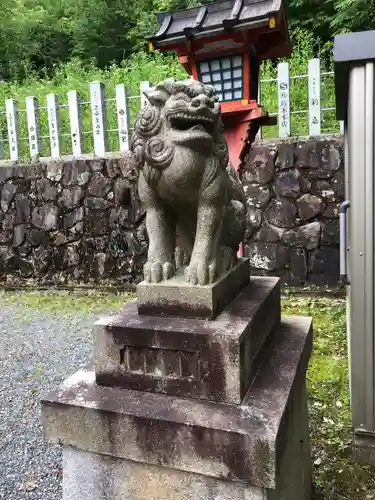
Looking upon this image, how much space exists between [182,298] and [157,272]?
0.14 meters

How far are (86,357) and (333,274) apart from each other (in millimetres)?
2955

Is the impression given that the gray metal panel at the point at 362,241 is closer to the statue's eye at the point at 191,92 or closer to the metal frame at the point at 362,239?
the metal frame at the point at 362,239

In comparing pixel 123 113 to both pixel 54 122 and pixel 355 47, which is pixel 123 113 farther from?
pixel 355 47

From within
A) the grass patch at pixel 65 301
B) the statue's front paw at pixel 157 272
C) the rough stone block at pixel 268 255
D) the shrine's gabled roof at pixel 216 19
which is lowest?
the grass patch at pixel 65 301

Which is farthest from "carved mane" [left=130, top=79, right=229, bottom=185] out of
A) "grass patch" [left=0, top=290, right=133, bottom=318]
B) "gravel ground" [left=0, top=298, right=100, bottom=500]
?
"grass patch" [left=0, top=290, right=133, bottom=318]

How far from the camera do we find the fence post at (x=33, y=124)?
6.16m

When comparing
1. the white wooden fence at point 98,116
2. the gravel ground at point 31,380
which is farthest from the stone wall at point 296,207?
the gravel ground at point 31,380

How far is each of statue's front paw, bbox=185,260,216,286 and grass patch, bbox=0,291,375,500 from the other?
1.41m

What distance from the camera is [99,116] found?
5832 millimetres

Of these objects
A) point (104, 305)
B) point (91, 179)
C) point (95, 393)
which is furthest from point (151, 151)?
point (91, 179)

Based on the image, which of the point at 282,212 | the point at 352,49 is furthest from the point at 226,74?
the point at 282,212

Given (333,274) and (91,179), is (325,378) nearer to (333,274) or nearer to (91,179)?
(333,274)

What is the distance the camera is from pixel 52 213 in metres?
6.21

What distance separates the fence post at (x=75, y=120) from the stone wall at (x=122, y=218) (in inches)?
11.0
